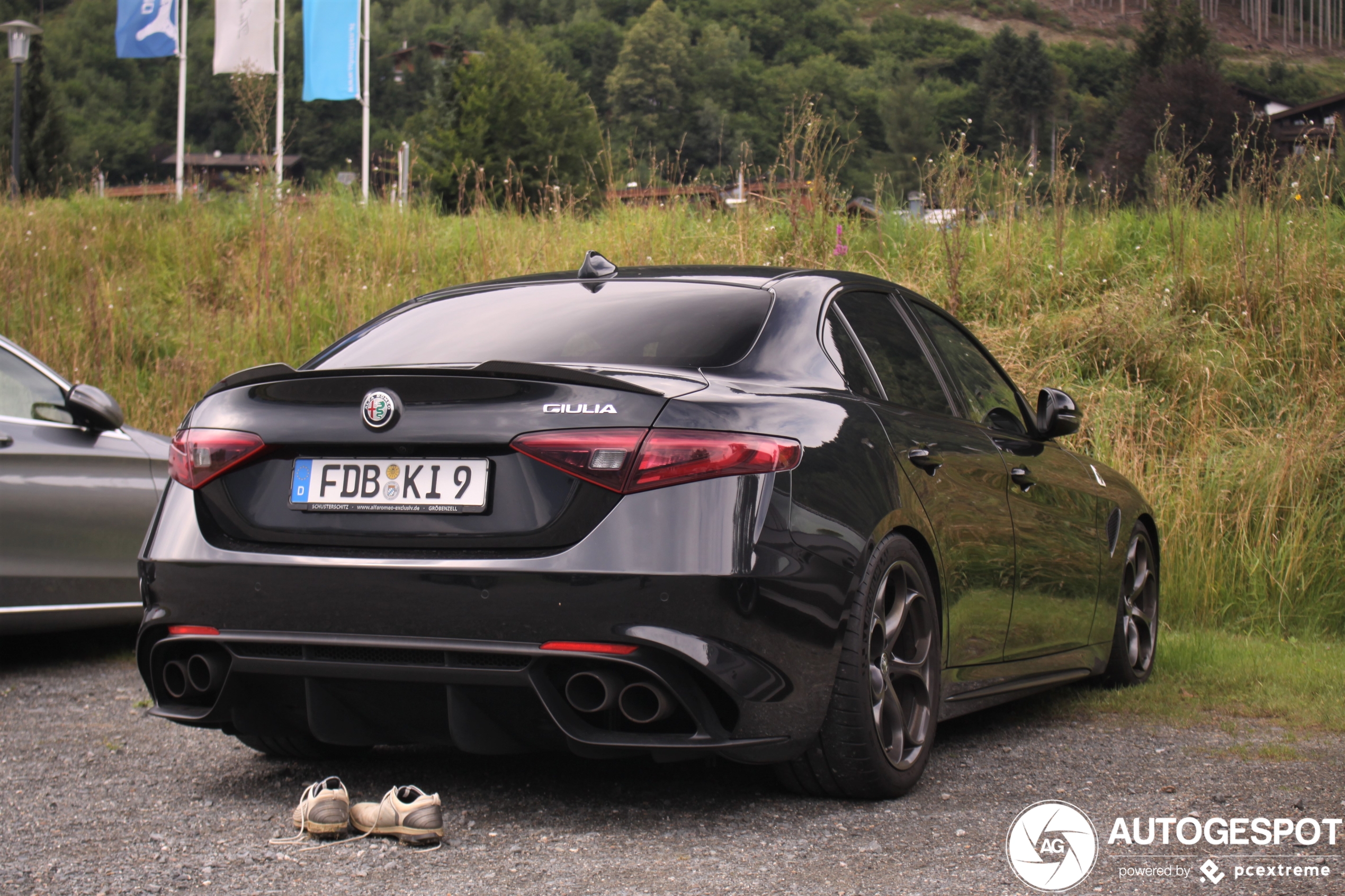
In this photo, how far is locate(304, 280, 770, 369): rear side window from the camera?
354 cm

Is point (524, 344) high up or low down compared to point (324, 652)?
up

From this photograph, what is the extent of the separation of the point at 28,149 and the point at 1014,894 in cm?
5172

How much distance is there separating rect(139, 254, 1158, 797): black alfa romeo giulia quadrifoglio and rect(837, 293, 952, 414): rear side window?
2.4 inches

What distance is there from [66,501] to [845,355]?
357 cm

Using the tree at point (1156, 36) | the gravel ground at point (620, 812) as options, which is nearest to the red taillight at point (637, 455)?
the gravel ground at point (620, 812)

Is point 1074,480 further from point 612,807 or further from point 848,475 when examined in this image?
point 612,807

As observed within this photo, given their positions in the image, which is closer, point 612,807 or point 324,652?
point 324,652

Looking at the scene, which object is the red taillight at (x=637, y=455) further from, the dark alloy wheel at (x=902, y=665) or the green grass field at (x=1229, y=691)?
the green grass field at (x=1229, y=691)

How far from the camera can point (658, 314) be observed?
3730 millimetres

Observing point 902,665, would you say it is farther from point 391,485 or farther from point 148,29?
point 148,29

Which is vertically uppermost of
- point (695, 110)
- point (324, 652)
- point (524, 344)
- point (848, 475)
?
point (695, 110)

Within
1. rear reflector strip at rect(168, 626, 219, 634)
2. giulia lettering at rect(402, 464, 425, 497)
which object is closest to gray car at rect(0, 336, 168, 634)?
rear reflector strip at rect(168, 626, 219, 634)

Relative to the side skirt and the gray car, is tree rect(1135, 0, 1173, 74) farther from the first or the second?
the gray car

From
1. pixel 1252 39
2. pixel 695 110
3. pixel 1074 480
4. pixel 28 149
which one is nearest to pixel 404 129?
pixel 28 149
